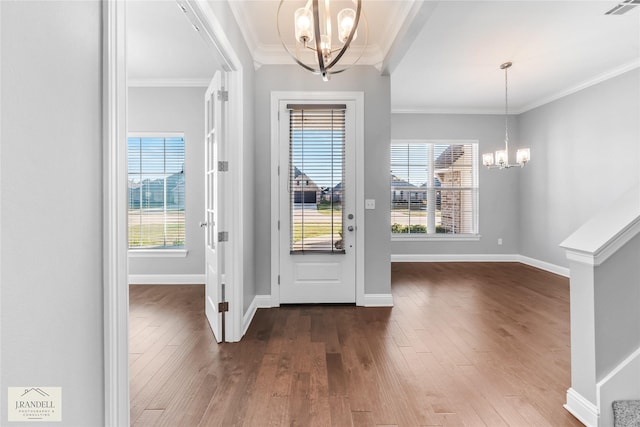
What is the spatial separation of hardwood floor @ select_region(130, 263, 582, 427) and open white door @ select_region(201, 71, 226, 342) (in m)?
0.29

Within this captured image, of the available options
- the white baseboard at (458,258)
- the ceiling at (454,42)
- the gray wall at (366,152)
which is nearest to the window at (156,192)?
the ceiling at (454,42)

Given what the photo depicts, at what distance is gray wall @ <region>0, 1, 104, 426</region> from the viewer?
726mm

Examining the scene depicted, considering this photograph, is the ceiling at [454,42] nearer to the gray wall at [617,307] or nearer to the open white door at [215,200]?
the open white door at [215,200]

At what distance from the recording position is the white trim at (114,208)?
104 cm

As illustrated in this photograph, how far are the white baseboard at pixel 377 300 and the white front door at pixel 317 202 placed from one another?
0.16m

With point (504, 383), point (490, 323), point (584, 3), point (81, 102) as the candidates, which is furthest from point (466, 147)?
point (81, 102)

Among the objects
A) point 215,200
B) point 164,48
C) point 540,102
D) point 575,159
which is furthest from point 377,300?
point 540,102

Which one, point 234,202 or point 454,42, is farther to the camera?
point 454,42

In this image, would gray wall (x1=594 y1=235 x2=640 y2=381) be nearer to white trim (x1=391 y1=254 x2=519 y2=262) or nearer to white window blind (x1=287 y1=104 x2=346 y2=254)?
white window blind (x1=287 y1=104 x2=346 y2=254)

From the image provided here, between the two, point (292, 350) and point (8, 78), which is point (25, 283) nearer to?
point (8, 78)

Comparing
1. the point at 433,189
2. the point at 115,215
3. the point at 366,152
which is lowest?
the point at 115,215

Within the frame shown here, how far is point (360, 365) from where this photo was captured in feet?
7.45

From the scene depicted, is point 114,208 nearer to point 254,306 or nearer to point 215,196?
point 215,196

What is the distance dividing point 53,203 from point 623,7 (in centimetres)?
430
